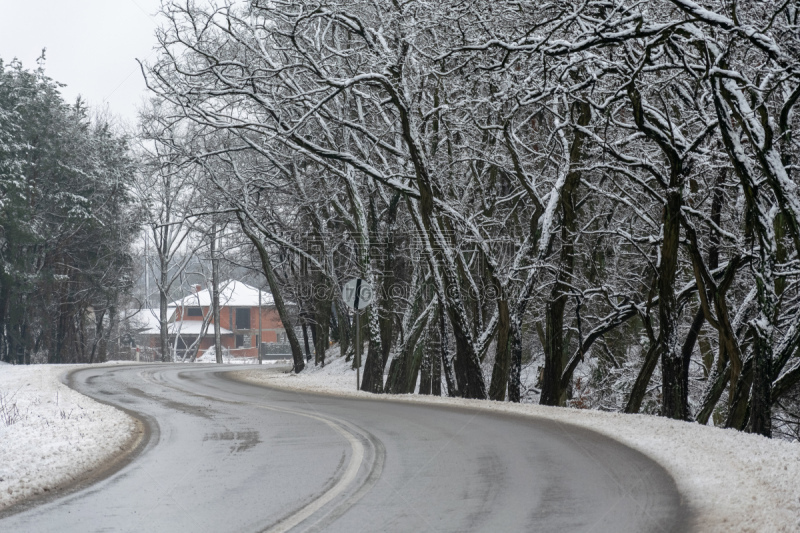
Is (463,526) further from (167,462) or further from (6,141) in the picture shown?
(6,141)

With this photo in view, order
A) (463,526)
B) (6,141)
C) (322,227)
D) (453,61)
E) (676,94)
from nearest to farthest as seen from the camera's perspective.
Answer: (463,526) → (676,94) → (453,61) → (322,227) → (6,141)

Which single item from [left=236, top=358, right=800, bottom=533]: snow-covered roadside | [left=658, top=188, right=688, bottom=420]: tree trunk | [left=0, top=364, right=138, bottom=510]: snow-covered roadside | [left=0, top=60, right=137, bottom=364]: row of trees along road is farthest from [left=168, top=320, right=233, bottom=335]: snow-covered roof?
[left=236, top=358, right=800, bottom=533]: snow-covered roadside

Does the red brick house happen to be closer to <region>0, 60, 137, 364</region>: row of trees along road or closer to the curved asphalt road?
<region>0, 60, 137, 364</region>: row of trees along road

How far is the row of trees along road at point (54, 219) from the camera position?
142 feet

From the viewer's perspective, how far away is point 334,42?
24375mm

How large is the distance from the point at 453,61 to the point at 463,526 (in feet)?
52.3

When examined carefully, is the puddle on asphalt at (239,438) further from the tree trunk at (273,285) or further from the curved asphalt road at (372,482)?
the tree trunk at (273,285)

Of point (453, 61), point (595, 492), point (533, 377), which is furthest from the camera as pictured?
point (533, 377)

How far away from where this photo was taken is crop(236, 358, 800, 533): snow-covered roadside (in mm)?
6305

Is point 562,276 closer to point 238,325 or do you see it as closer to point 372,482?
point 372,482

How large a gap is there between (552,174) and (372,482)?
1714cm

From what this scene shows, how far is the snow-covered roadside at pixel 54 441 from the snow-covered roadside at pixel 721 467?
228 inches

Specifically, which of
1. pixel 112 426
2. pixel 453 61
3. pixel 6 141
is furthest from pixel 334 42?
pixel 6 141

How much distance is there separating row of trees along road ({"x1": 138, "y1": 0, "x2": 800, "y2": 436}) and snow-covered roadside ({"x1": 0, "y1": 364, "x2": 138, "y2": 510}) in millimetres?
7138
